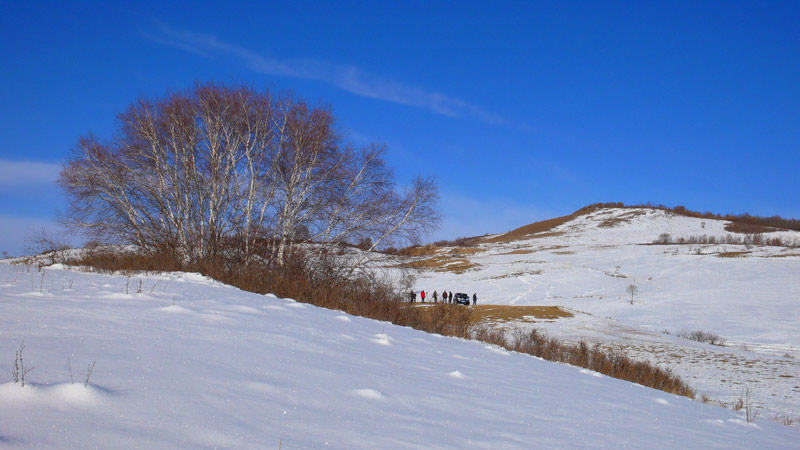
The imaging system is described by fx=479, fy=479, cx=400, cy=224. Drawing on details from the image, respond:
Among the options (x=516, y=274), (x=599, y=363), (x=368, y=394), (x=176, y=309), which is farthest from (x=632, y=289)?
(x=368, y=394)

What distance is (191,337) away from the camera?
4527mm

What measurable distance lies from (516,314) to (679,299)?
20.5 meters

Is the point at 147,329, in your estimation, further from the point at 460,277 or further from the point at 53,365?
the point at 460,277

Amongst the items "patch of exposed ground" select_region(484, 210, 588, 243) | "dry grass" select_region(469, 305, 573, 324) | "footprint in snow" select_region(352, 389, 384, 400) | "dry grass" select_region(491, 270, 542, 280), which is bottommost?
"dry grass" select_region(469, 305, 573, 324)

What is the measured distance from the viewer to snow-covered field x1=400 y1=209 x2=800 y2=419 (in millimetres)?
18219

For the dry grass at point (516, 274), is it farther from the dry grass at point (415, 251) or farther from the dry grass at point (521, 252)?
the dry grass at point (415, 251)

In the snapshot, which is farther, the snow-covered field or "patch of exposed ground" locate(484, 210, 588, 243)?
"patch of exposed ground" locate(484, 210, 588, 243)

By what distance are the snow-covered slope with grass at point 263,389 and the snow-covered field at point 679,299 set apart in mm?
8619

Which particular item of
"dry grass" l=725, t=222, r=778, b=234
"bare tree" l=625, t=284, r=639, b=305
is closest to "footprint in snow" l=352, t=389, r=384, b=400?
"bare tree" l=625, t=284, r=639, b=305

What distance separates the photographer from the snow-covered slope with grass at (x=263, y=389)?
8.09 ft

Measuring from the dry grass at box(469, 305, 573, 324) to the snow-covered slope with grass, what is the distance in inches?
1002

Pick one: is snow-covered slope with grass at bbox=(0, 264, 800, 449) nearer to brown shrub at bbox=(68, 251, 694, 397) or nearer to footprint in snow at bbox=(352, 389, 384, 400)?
footprint in snow at bbox=(352, 389, 384, 400)

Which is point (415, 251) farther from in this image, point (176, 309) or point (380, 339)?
point (176, 309)

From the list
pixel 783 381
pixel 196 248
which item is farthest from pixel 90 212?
pixel 783 381
